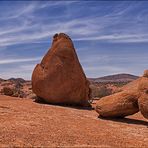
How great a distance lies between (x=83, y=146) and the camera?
8.51 meters

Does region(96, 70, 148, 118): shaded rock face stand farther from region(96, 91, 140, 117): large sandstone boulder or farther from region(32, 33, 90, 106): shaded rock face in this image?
region(32, 33, 90, 106): shaded rock face

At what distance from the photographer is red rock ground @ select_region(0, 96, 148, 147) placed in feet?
28.8

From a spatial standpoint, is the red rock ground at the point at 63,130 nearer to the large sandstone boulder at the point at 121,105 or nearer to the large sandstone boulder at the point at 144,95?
the large sandstone boulder at the point at 121,105

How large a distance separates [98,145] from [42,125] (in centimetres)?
250

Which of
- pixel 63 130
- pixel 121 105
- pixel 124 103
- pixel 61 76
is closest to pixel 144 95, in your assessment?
pixel 124 103

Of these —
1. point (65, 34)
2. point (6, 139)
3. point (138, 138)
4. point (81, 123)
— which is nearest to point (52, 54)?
point (65, 34)

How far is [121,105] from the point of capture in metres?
13.4

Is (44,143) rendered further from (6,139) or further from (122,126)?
(122,126)

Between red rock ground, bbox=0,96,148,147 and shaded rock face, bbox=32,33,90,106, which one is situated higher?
shaded rock face, bbox=32,33,90,106

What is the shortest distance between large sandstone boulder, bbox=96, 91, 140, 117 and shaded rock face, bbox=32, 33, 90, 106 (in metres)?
4.00

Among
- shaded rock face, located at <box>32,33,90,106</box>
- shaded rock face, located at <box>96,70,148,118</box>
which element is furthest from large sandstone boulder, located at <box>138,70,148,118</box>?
shaded rock face, located at <box>32,33,90,106</box>

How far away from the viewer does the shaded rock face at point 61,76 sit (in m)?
17.5

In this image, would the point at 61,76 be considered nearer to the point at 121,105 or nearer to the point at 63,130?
the point at 121,105

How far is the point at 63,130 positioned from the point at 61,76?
289 inches
